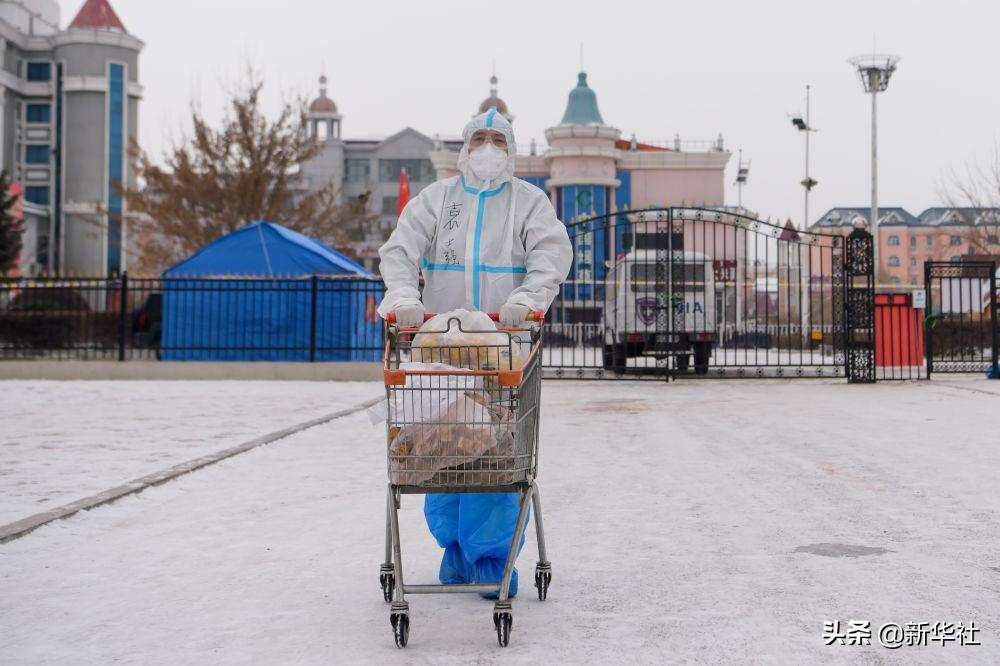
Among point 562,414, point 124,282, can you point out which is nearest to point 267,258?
point 124,282

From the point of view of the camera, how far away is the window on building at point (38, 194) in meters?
80.4

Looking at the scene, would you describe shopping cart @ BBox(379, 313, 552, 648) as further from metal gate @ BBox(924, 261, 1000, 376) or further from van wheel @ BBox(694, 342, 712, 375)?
van wheel @ BBox(694, 342, 712, 375)

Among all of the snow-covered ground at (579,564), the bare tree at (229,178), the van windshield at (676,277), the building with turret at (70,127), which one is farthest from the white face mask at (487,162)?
the building with turret at (70,127)

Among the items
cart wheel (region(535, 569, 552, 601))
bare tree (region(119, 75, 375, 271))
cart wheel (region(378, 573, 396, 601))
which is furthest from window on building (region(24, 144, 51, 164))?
cart wheel (region(535, 569, 552, 601))

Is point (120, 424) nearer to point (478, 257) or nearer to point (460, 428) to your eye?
point (478, 257)

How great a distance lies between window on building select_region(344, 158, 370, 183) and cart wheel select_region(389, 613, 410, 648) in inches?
3376

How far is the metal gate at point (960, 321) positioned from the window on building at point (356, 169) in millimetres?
65900

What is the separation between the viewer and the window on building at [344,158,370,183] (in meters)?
87.3

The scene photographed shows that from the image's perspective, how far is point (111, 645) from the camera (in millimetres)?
3588

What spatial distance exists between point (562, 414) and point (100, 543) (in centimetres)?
765

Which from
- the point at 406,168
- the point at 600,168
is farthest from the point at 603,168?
the point at 406,168

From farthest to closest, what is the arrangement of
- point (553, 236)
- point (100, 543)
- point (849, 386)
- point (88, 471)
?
point (849, 386), point (88, 471), point (100, 543), point (553, 236)

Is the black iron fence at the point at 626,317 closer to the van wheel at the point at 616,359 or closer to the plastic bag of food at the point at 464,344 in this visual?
the van wheel at the point at 616,359

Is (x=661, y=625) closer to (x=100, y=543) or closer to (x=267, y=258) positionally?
(x=100, y=543)
